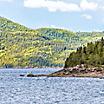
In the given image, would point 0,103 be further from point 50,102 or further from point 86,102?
point 86,102

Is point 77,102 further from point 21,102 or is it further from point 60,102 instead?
point 21,102

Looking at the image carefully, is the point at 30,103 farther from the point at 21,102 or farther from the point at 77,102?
the point at 77,102

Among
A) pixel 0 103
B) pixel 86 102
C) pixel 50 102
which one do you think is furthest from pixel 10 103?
pixel 86 102

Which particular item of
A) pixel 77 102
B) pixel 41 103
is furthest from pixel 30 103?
pixel 77 102

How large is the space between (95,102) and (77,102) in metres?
4.12

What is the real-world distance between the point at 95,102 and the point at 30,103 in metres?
14.5

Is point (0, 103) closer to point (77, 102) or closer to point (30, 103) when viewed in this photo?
point (30, 103)

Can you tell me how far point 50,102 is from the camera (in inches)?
3878

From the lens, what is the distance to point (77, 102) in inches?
3868

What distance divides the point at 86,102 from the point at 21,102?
14.6 m

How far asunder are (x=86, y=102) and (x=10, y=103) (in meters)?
17.1

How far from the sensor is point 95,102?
97125 millimetres

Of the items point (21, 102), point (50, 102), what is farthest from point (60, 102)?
point (21, 102)

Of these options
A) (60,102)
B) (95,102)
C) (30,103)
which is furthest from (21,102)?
(95,102)
